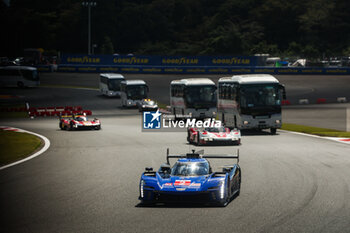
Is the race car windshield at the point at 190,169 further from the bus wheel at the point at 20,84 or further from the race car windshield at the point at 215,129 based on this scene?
the bus wheel at the point at 20,84

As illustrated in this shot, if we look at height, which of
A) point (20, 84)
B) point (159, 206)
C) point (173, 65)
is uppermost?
point (173, 65)

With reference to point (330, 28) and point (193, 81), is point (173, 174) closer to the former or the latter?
point (193, 81)

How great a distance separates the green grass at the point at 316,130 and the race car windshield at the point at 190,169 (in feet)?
67.5

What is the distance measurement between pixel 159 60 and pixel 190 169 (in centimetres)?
7957

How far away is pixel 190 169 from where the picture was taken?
16.7m

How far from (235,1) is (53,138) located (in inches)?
4456

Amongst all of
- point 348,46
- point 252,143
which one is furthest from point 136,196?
point 348,46

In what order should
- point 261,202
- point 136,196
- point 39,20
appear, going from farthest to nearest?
point 39,20 → point 136,196 → point 261,202

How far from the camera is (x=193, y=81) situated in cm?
4997

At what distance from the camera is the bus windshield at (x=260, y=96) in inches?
1505

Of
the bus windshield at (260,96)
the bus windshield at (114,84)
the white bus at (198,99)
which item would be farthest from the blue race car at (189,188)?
the bus windshield at (114,84)

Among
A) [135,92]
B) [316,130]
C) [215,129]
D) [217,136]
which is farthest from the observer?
[135,92]

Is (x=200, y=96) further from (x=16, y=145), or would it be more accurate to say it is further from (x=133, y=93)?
(x=16, y=145)

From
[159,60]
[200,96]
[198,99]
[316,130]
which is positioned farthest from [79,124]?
[159,60]
